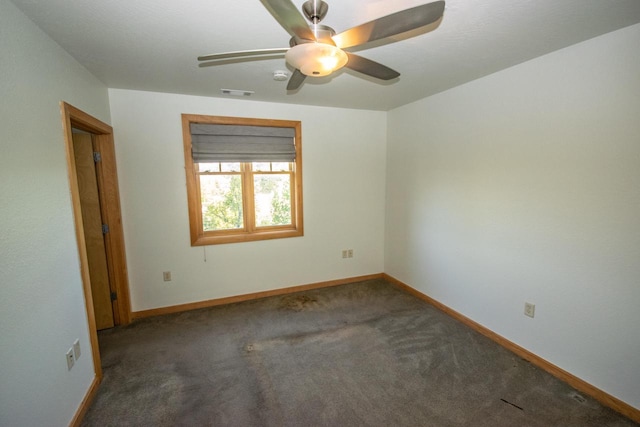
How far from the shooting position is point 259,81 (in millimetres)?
2605

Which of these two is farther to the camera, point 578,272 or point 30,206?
point 578,272

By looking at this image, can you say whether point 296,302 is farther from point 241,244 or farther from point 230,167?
point 230,167

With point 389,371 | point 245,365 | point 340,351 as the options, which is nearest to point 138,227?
point 245,365

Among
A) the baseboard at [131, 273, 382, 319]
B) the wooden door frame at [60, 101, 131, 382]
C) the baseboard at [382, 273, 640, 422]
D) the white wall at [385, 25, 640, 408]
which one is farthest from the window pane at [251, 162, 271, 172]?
the baseboard at [382, 273, 640, 422]

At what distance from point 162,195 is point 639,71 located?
3979mm

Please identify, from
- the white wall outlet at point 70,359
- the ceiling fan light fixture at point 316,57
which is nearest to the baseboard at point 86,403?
Answer: the white wall outlet at point 70,359

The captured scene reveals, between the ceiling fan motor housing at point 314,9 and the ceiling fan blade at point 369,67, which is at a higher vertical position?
the ceiling fan motor housing at point 314,9

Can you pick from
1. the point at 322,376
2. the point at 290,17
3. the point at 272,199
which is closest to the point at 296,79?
the point at 290,17

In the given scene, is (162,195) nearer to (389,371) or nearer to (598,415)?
(389,371)

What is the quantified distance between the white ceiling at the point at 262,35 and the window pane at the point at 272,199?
1.23m

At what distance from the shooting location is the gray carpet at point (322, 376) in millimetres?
1810

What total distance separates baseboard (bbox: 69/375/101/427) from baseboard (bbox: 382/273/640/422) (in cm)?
327

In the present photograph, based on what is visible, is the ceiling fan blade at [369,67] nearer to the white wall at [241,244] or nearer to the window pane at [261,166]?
the white wall at [241,244]

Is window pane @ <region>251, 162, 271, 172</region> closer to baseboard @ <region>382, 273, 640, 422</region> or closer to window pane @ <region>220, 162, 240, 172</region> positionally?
window pane @ <region>220, 162, 240, 172</region>
